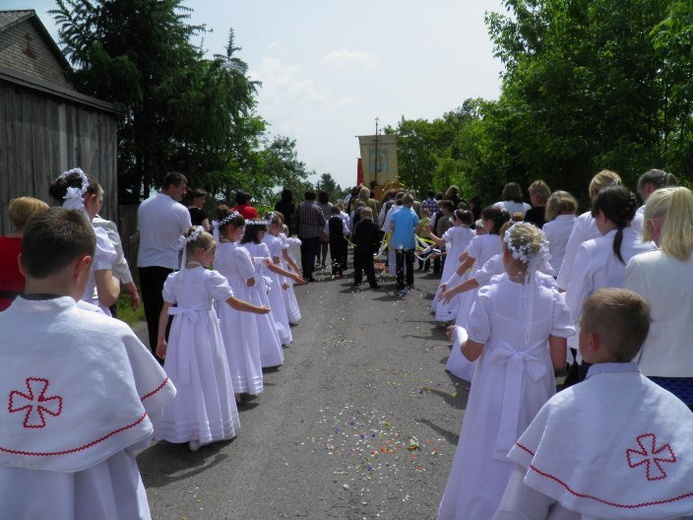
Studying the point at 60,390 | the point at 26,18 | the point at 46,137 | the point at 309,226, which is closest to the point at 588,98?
the point at 309,226

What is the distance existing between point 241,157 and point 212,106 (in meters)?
16.6

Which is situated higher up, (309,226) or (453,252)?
(309,226)

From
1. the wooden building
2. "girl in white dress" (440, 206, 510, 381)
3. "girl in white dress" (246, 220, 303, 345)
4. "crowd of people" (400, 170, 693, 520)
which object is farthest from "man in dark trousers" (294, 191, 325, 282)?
"crowd of people" (400, 170, 693, 520)

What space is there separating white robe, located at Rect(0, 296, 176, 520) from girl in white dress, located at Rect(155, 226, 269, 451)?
3.59m

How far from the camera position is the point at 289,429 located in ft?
22.7

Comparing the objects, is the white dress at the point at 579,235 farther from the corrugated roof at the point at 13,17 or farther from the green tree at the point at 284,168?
the green tree at the point at 284,168

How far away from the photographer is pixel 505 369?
4633 mm

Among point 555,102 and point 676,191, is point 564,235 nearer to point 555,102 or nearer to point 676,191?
point 676,191

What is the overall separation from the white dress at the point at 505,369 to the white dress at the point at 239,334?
3757 mm

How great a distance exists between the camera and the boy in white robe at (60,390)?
266 centimetres

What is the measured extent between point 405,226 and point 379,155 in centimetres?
2502

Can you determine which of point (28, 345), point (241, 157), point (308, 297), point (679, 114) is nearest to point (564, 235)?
point (28, 345)

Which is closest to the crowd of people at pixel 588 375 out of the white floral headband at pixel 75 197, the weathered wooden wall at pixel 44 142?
the white floral headband at pixel 75 197

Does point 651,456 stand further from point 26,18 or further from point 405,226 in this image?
point 26,18
